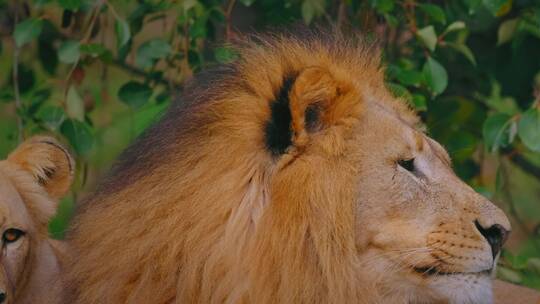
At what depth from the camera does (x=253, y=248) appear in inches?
121

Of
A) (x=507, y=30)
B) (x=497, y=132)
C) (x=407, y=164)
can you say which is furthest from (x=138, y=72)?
(x=407, y=164)

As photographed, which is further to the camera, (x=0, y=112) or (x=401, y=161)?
(x=0, y=112)

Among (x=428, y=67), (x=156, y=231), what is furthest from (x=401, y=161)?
(x=428, y=67)

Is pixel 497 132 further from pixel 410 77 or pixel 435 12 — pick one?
pixel 435 12

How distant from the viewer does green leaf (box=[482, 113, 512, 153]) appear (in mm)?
4332

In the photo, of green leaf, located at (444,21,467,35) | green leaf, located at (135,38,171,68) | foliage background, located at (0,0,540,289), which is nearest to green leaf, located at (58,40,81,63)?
foliage background, located at (0,0,540,289)

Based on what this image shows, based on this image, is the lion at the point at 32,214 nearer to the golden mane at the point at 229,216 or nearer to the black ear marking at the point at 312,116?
the golden mane at the point at 229,216

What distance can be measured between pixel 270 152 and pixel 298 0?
5.80ft

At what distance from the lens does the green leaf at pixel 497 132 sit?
14.2 ft

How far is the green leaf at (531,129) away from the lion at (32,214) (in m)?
1.50

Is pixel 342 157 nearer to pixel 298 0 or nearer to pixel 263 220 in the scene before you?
pixel 263 220

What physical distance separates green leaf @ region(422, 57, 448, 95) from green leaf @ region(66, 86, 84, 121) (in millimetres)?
1220

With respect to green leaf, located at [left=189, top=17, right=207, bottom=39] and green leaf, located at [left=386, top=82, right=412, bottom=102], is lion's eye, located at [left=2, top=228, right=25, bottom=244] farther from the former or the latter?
green leaf, located at [left=386, top=82, right=412, bottom=102]

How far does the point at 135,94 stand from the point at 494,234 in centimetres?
181
